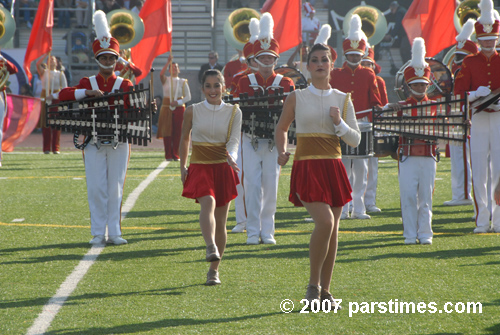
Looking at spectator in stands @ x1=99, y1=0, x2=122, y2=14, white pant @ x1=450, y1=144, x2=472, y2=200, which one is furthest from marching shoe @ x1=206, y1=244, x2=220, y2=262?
spectator in stands @ x1=99, y1=0, x2=122, y2=14

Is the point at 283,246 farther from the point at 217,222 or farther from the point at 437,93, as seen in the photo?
the point at 437,93

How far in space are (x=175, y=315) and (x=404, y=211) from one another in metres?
3.29

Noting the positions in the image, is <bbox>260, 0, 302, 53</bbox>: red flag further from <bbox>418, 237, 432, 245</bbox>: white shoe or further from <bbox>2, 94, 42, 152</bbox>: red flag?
<bbox>418, 237, 432, 245</bbox>: white shoe

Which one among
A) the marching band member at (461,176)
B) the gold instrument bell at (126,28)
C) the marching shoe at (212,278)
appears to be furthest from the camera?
the gold instrument bell at (126,28)

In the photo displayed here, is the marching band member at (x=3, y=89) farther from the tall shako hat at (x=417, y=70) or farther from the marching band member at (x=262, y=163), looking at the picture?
the tall shako hat at (x=417, y=70)

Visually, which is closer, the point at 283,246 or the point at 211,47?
the point at 283,246

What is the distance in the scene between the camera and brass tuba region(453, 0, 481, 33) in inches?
531

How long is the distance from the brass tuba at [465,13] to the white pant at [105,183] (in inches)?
307

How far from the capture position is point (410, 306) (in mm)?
5215

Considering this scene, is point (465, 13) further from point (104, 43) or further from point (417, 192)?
point (104, 43)

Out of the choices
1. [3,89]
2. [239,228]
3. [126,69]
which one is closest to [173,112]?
[3,89]

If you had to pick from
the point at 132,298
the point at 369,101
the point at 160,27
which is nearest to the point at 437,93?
the point at 369,101

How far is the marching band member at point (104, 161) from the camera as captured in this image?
7.49m

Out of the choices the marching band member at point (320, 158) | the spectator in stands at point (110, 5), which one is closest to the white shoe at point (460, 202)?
the marching band member at point (320, 158)
